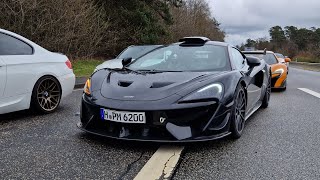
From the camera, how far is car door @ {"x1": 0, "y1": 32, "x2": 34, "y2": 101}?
197 inches

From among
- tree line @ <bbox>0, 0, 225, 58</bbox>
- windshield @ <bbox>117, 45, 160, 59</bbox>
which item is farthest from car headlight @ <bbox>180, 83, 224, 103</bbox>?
tree line @ <bbox>0, 0, 225, 58</bbox>

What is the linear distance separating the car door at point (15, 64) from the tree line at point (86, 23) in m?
Result: 9.72

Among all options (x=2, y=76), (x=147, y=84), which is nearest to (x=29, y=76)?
(x=2, y=76)

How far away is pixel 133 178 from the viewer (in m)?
2.97

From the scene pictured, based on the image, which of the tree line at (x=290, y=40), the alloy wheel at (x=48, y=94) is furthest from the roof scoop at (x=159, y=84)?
the tree line at (x=290, y=40)

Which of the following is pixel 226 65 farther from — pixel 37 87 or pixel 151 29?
pixel 151 29

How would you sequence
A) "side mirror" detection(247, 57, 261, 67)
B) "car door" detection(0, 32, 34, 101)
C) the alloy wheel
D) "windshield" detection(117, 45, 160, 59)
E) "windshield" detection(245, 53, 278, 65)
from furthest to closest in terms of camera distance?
"windshield" detection(245, 53, 278, 65) < "windshield" detection(117, 45, 160, 59) < the alloy wheel < "side mirror" detection(247, 57, 261, 67) < "car door" detection(0, 32, 34, 101)

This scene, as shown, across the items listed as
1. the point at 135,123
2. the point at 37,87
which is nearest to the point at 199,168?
the point at 135,123

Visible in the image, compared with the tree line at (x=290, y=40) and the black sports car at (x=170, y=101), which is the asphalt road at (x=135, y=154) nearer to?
the black sports car at (x=170, y=101)

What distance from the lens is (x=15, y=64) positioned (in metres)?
5.08

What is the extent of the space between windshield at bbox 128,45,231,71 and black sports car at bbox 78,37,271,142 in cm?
1

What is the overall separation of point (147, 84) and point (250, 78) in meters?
1.84

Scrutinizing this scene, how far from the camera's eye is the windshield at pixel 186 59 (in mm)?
4582

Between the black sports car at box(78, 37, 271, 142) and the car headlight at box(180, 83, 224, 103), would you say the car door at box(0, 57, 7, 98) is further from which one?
the car headlight at box(180, 83, 224, 103)
